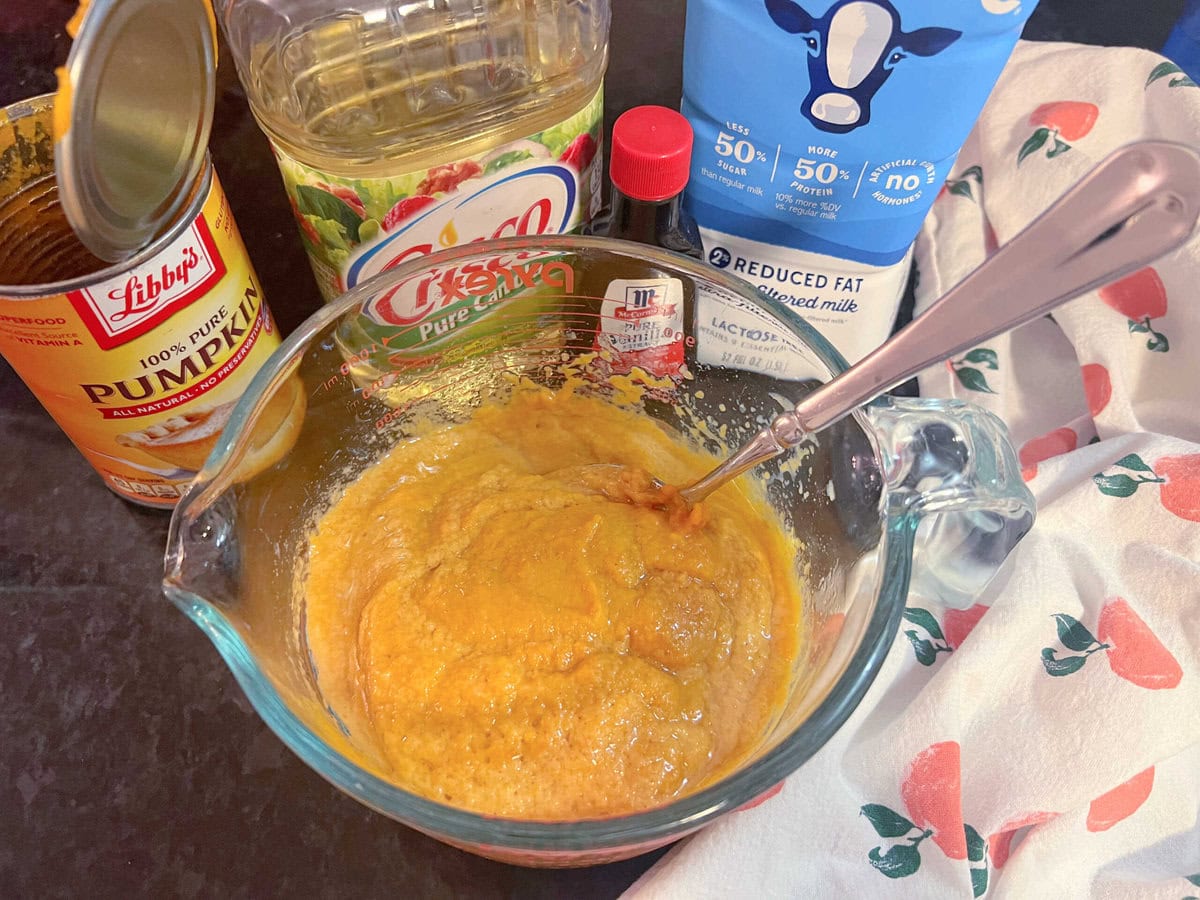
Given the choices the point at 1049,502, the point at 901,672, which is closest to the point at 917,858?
the point at 901,672

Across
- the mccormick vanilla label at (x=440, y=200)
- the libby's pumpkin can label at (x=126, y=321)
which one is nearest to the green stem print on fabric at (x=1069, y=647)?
the mccormick vanilla label at (x=440, y=200)

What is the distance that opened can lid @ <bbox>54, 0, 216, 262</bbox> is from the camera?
511 mm

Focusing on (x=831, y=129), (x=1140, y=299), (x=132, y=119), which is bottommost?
(x=1140, y=299)

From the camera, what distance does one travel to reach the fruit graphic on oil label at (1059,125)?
1015 mm

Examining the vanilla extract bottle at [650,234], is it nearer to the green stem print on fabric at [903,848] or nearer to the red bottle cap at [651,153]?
the red bottle cap at [651,153]

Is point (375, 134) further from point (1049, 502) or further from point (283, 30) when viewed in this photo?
point (1049, 502)

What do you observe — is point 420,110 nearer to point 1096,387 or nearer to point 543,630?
point 543,630

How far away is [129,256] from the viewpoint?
61cm

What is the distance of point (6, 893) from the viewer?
677 mm

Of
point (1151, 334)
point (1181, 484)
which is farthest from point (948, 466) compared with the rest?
point (1151, 334)

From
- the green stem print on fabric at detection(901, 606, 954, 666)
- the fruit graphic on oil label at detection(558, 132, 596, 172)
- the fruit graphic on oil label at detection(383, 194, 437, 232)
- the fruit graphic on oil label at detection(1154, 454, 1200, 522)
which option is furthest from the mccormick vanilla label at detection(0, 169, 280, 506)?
the fruit graphic on oil label at detection(1154, 454, 1200, 522)

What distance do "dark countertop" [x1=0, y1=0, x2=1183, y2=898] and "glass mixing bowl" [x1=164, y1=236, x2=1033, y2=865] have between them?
112 millimetres

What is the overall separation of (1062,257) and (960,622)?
399mm

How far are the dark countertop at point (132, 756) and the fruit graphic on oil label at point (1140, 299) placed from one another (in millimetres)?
721
